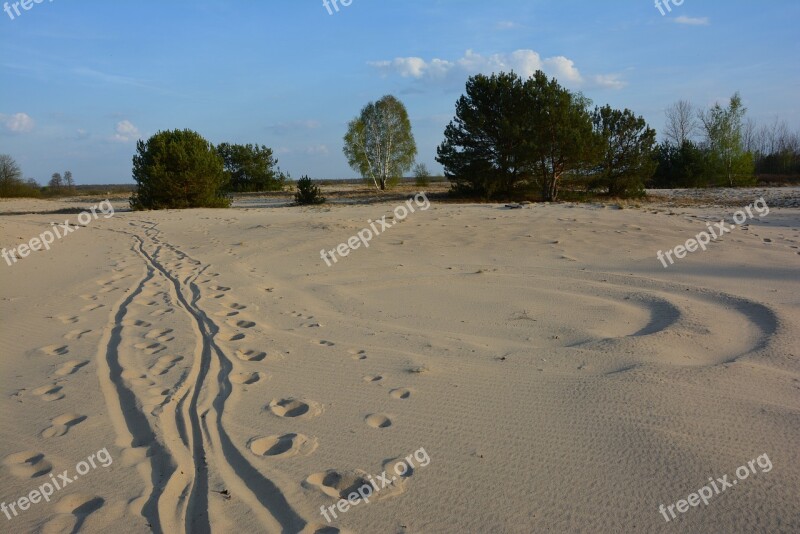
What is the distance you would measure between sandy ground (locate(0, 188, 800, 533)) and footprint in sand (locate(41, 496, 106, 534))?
0.01m

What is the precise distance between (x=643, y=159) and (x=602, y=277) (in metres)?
17.5

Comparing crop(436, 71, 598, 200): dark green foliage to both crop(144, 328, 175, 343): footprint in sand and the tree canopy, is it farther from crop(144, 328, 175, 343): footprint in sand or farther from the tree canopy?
crop(144, 328, 175, 343): footprint in sand

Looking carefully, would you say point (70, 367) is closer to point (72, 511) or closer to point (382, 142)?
point (72, 511)

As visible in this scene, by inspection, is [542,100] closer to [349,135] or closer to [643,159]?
[643,159]

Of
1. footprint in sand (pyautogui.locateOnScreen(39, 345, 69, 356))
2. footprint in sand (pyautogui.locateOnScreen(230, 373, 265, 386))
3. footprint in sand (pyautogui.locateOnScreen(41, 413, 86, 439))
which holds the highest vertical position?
footprint in sand (pyautogui.locateOnScreen(39, 345, 69, 356))

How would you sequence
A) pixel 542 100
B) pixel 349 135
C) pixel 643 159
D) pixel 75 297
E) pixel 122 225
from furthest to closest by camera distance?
pixel 349 135, pixel 643 159, pixel 542 100, pixel 122 225, pixel 75 297

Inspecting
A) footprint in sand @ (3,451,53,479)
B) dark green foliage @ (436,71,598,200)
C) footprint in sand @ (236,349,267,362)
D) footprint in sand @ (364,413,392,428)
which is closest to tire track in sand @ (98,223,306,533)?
footprint in sand @ (236,349,267,362)

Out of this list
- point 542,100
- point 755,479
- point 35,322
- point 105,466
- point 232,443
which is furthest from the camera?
point 542,100

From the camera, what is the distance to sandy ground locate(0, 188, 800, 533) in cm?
230

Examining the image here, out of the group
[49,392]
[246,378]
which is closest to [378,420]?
[246,378]

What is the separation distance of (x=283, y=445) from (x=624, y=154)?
22.4 m

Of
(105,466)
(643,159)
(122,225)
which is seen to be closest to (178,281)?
(105,466)

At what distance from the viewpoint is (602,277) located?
6.97 meters

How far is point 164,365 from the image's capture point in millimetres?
4023
